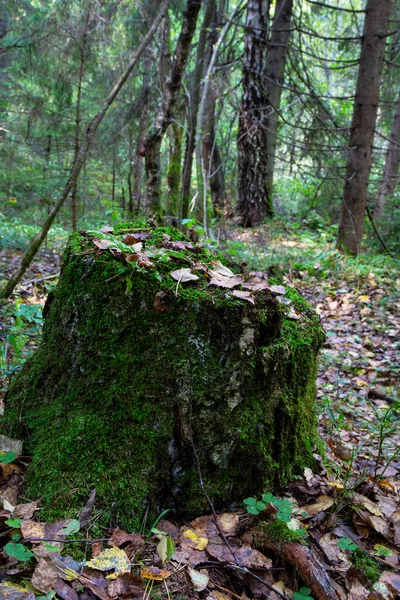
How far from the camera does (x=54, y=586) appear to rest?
4.40 feet

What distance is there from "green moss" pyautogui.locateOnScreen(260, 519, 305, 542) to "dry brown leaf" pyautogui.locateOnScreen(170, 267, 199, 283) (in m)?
1.17

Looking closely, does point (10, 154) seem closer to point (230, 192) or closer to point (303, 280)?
point (230, 192)

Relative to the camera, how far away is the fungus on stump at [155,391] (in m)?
1.80

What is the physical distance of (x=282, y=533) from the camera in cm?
174

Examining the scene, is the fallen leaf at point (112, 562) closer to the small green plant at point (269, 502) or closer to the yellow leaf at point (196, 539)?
the yellow leaf at point (196, 539)

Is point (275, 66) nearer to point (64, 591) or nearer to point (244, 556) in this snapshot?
point (244, 556)

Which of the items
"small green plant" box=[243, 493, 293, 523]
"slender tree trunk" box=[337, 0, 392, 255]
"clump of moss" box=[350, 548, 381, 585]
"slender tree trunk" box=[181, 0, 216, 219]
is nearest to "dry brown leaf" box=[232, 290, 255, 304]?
"small green plant" box=[243, 493, 293, 523]

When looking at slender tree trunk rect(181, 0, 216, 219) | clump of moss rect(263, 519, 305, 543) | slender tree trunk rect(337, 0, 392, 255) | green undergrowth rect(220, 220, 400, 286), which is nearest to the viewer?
clump of moss rect(263, 519, 305, 543)

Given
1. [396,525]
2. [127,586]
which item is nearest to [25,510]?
[127,586]

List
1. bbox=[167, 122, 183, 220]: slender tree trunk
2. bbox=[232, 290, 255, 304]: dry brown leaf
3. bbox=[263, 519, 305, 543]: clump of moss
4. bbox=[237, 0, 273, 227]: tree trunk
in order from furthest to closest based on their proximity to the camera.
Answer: bbox=[237, 0, 273, 227]: tree trunk, bbox=[167, 122, 183, 220]: slender tree trunk, bbox=[232, 290, 255, 304]: dry brown leaf, bbox=[263, 519, 305, 543]: clump of moss

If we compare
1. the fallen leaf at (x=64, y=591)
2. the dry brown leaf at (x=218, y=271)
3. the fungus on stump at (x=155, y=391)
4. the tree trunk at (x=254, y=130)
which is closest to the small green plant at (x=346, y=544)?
the fungus on stump at (x=155, y=391)

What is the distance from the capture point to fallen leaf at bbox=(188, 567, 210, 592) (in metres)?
1.50

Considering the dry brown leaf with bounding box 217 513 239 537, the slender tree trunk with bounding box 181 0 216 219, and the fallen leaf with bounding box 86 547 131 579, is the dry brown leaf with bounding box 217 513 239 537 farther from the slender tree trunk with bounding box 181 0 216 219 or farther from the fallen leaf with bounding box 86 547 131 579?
the slender tree trunk with bounding box 181 0 216 219

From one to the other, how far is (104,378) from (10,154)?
33.3ft
